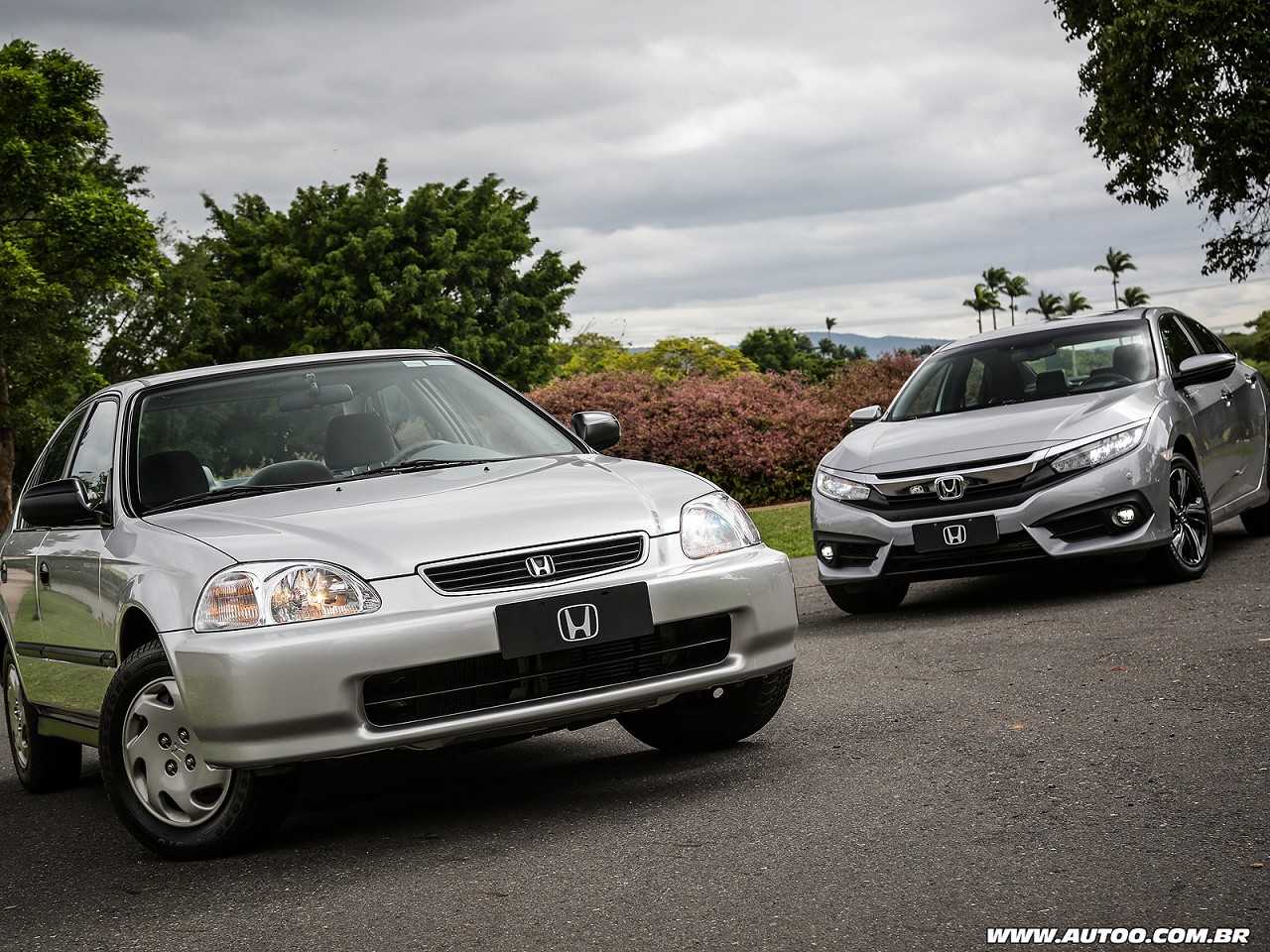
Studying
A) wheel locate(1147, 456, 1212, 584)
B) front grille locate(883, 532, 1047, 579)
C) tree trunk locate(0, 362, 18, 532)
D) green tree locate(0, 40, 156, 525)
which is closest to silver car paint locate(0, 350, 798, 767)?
front grille locate(883, 532, 1047, 579)

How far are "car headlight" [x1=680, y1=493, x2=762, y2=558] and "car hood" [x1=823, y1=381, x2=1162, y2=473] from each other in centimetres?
359

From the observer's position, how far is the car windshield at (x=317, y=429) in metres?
5.63

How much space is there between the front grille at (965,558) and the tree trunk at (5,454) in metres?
29.1

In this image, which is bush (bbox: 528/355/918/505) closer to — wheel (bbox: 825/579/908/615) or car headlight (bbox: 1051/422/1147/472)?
wheel (bbox: 825/579/908/615)

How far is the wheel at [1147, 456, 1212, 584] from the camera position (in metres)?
8.97

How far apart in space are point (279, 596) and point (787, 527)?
1358 centimetres

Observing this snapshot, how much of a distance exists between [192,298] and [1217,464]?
153ft

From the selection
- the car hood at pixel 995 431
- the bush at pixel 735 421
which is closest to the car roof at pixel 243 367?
the car hood at pixel 995 431

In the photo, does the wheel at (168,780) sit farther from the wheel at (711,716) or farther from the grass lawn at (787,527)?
the grass lawn at (787,527)

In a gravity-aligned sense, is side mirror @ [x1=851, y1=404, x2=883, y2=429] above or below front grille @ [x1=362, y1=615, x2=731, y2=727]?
above

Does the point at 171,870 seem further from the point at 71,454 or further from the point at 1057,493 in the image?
the point at 1057,493

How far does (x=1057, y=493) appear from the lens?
8531mm

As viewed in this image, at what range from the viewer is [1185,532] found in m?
9.18

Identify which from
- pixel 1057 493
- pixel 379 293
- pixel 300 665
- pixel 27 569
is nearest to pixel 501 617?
pixel 300 665
